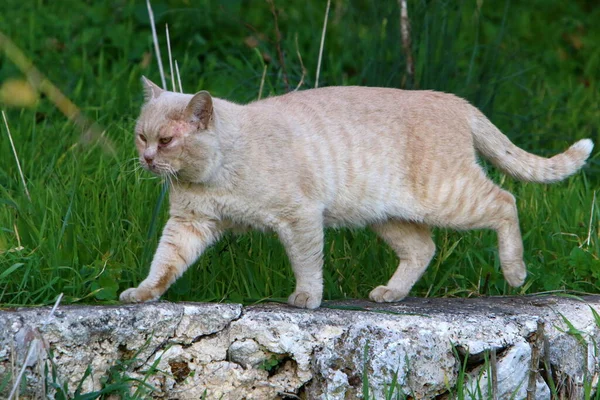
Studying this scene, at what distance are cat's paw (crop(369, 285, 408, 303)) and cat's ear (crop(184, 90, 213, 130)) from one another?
112cm

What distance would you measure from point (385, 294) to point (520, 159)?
40.4 inches

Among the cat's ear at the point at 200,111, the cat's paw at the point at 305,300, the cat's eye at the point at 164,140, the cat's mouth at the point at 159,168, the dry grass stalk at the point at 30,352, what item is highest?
the cat's ear at the point at 200,111

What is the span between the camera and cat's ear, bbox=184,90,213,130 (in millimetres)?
3641

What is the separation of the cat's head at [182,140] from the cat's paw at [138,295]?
1.58 ft

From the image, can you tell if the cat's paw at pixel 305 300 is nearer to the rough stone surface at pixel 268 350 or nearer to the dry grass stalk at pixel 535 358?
the rough stone surface at pixel 268 350

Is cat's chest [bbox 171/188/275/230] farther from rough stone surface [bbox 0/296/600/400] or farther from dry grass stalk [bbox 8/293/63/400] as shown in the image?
dry grass stalk [bbox 8/293/63/400]

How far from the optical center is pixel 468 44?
729 centimetres

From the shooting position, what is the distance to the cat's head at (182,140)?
145 inches

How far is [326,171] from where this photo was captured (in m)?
4.08

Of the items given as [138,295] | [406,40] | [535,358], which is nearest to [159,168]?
[138,295]

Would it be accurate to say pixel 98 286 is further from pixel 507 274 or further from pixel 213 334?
pixel 507 274

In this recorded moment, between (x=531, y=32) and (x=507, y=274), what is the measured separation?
445 cm

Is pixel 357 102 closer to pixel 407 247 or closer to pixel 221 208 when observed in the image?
pixel 407 247

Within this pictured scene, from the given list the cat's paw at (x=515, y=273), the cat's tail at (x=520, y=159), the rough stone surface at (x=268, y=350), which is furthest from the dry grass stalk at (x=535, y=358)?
the cat's tail at (x=520, y=159)
